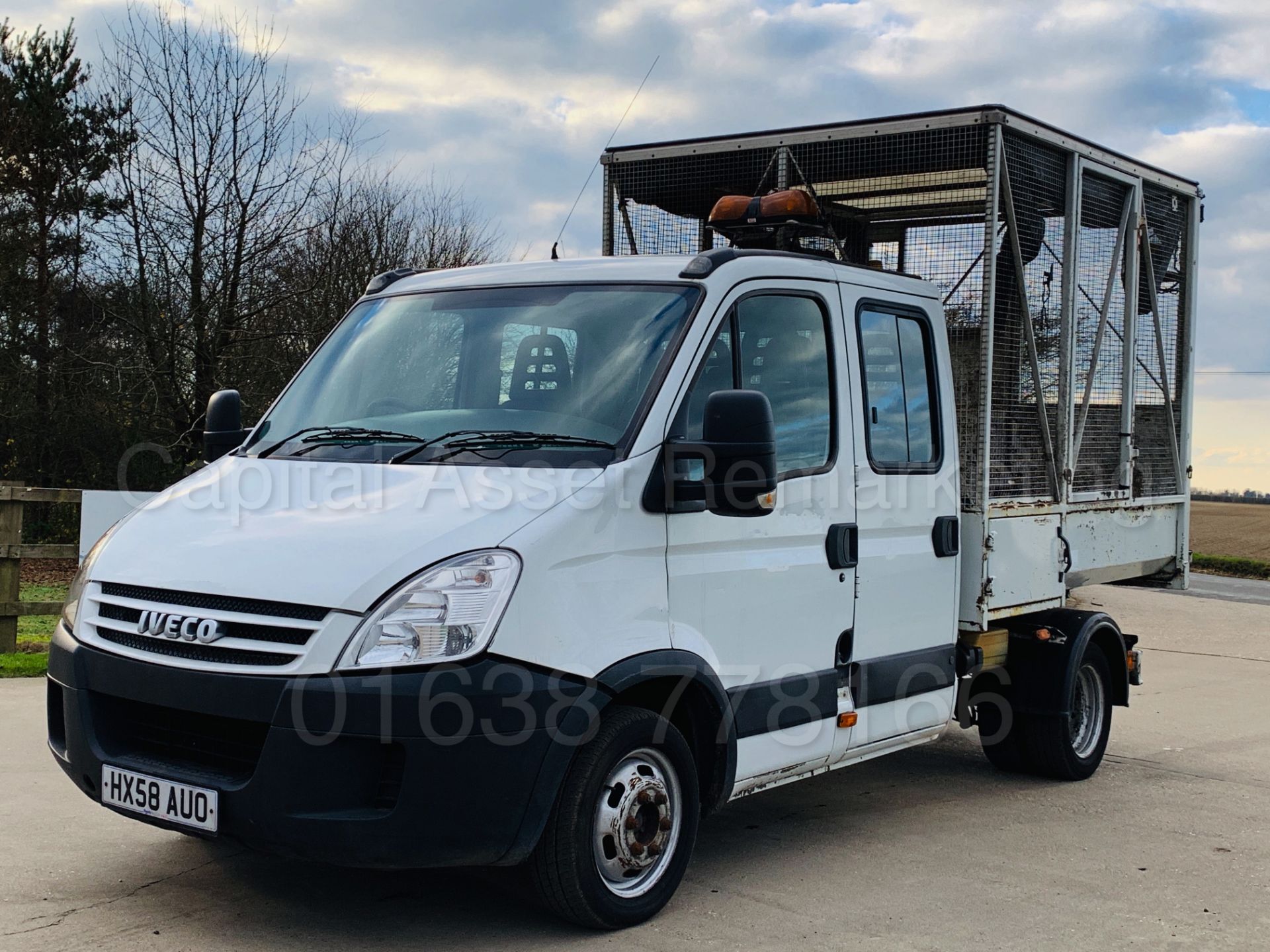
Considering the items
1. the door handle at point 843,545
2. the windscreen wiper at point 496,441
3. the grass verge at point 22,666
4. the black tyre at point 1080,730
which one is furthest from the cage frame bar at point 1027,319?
the grass verge at point 22,666

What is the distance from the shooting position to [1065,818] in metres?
6.58

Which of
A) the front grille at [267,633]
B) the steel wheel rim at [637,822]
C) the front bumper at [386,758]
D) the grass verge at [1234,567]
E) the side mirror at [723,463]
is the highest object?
the side mirror at [723,463]

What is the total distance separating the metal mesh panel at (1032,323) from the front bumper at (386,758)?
340 cm

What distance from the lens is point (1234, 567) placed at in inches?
1102

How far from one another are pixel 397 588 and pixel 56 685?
57.8 inches

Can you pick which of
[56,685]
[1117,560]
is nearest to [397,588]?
[56,685]

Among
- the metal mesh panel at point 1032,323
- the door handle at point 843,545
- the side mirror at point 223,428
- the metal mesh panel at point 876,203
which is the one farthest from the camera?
the metal mesh panel at point 1032,323

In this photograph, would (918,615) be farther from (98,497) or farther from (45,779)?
(98,497)

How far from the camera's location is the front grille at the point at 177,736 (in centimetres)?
420

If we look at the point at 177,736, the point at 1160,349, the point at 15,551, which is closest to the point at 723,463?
the point at 177,736

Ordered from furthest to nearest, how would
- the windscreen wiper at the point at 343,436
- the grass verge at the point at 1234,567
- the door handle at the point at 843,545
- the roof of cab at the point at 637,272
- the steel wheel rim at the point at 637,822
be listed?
the grass verge at the point at 1234,567 < the door handle at the point at 843,545 < the roof of cab at the point at 637,272 < the windscreen wiper at the point at 343,436 < the steel wheel rim at the point at 637,822

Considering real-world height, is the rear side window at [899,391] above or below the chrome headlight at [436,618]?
above

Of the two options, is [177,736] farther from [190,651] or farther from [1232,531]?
[1232,531]

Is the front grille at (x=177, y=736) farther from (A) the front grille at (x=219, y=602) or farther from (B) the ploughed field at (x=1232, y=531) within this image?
(B) the ploughed field at (x=1232, y=531)
